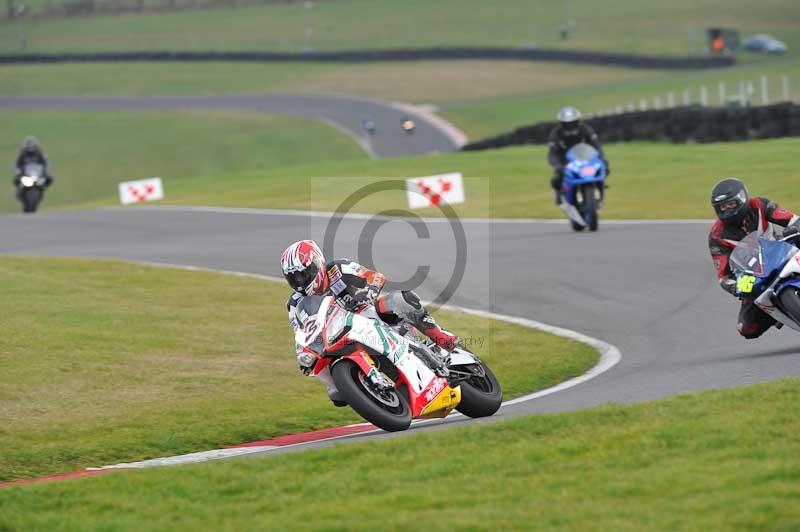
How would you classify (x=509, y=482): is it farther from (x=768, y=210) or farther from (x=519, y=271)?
(x=519, y=271)

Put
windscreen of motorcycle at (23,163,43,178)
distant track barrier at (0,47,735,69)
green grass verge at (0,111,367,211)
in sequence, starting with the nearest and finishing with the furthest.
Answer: windscreen of motorcycle at (23,163,43,178) → green grass verge at (0,111,367,211) → distant track barrier at (0,47,735,69)

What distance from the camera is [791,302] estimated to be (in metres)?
10.7

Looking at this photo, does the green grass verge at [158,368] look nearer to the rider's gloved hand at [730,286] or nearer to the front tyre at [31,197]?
the rider's gloved hand at [730,286]

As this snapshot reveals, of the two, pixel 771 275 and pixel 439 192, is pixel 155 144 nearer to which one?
pixel 439 192

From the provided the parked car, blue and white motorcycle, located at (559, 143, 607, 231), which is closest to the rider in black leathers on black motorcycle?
blue and white motorcycle, located at (559, 143, 607, 231)

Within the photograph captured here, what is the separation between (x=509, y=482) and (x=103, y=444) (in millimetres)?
4276

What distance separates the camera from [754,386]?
359 inches

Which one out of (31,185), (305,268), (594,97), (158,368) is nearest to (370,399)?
(305,268)

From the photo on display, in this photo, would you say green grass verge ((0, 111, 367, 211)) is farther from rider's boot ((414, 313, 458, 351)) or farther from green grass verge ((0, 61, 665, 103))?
rider's boot ((414, 313, 458, 351))

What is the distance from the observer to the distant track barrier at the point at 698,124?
31.0m

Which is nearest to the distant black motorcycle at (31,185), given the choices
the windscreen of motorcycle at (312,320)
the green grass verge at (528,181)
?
the green grass verge at (528,181)

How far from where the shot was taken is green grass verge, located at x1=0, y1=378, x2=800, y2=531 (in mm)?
6418

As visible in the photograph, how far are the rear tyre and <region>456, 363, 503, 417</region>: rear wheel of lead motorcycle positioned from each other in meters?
11.5

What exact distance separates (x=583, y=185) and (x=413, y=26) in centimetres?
6622
